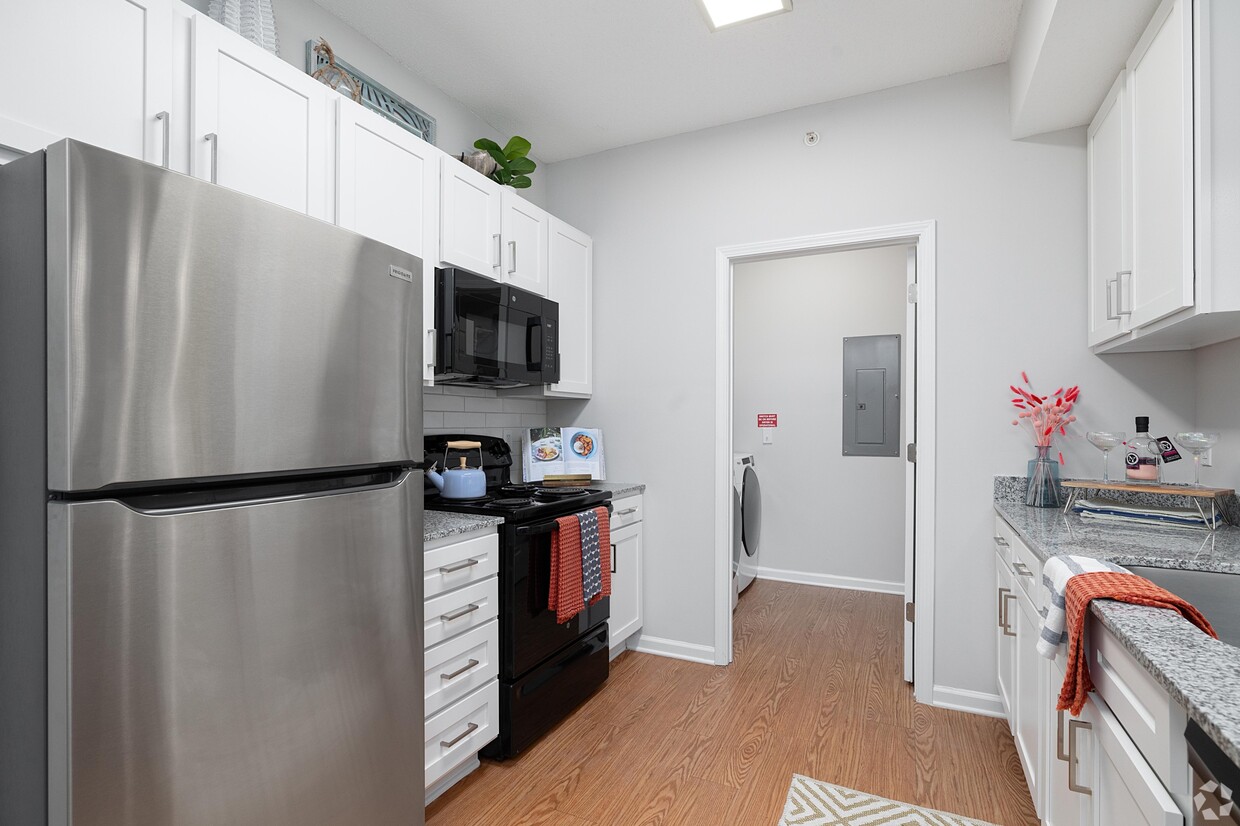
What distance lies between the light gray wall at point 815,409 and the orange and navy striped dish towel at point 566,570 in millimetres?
2428

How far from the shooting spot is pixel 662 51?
2508 mm

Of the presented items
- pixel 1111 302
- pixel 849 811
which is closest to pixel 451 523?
pixel 849 811

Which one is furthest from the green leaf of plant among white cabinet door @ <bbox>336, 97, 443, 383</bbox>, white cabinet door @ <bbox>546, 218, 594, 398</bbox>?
white cabinet door @ <bbox>336, 97, 443, 383</bbox>

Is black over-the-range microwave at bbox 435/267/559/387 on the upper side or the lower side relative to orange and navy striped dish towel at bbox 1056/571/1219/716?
upper

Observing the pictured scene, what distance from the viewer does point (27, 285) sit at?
38.7 inches

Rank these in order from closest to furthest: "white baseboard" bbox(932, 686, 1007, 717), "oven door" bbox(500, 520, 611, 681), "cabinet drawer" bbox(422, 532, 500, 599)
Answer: "cabinet drawer" bbox(422, 532, 500, 599) < "oven door" bbox(500, 520, 611, 681) < "white baseboard" bbox(932, 686, 1007, 717)

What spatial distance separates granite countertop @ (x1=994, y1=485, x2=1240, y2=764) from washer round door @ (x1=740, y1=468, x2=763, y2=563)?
2100 mm

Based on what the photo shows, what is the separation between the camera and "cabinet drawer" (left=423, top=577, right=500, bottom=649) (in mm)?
1831

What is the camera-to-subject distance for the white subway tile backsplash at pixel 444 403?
8.74 ft

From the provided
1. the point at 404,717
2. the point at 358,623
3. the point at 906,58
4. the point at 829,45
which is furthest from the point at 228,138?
the point at 906,58

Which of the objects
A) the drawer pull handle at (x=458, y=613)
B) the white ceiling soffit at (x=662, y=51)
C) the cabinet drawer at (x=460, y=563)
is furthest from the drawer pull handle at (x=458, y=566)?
the white ceiling soffit at (x=662, y=51)

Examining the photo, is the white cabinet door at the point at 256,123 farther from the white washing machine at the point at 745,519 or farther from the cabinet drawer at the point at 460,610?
the white washing machine at the point at 745,519

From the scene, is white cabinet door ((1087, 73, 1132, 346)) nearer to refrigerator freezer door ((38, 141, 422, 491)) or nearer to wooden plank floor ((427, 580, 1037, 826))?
wooden plank floor ((427, 580, 1037, 826))

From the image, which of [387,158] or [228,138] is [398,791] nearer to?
[228,138]
